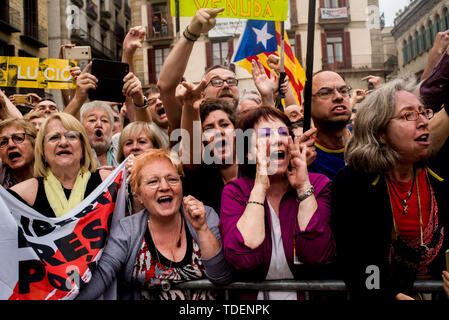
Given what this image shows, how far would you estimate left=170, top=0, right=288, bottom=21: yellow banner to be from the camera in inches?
141

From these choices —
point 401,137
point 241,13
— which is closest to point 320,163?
point 401,137

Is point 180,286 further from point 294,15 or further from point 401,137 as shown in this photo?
point 294,15

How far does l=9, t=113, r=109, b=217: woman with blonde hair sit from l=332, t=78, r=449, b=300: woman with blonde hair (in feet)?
5.24

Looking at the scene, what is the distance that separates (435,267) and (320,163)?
3.70ft

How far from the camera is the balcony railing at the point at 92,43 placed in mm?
24880

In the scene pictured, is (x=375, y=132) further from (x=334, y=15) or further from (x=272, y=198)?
(x=334, y=15)

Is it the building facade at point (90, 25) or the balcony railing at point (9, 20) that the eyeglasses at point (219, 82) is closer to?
the balcony railing at point (9, 20)

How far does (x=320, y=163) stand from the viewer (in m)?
3.11

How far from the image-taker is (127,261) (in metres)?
2.39

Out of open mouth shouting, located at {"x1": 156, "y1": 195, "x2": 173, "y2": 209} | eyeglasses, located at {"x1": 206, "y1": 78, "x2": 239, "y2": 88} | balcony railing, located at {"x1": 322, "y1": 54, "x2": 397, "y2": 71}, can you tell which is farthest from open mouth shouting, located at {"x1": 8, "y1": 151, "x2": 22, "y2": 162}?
balcony railing, located at {"x1": 322, "y1": 54, "x2": 397, "y2": 71}

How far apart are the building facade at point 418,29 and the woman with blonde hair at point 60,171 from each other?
22.5m

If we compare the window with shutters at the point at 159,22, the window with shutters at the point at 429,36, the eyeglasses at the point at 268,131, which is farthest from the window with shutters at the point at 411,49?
the eyeglasses at the point at 268,131

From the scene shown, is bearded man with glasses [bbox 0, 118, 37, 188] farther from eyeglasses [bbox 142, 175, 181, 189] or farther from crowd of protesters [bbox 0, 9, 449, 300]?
eyeglasses [bbox 142, 175, 181, 189]

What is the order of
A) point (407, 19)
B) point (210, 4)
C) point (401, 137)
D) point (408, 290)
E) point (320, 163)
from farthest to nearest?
point (407, 19), point (210, 4), point (320, 163), point (401, 137), point (408, 290)
